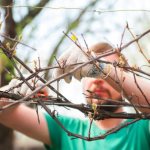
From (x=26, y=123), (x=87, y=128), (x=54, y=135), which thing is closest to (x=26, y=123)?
(x=26, y=123)

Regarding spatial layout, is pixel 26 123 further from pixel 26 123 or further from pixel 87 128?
pixel 87 128

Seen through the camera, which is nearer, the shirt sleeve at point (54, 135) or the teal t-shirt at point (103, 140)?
the teal t-shirt at point (103, 140)

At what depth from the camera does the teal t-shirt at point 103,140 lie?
2.32 meters

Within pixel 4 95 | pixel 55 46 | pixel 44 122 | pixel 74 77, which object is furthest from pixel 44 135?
pixel 55 46

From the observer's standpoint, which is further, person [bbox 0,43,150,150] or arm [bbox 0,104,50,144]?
arm [bbox 0,104,50,144]

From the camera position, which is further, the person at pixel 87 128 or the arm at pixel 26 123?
the arm at pixel 26 123

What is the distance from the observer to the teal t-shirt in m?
2.32

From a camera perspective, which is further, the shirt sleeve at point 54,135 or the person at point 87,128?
the shirt sleeve at point 54,135

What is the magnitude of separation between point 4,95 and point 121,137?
4.20 feet

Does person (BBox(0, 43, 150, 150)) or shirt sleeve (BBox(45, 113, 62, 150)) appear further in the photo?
shirt sleeve (BBox(45, 113, 62, 150))

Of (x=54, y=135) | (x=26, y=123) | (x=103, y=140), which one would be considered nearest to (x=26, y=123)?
(x=26, y=123)

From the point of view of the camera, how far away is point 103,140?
8.04ft

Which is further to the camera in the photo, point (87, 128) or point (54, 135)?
point (54, 135)

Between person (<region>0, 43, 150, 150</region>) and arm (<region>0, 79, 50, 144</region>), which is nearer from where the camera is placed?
person (<region>0, 43, 150, 150</region>)
